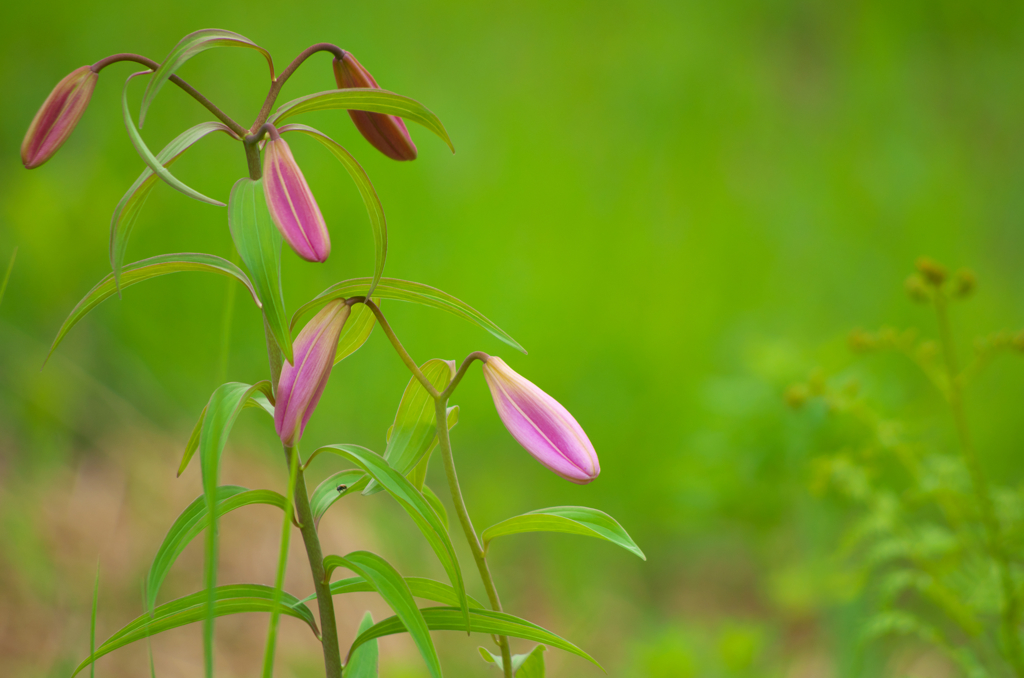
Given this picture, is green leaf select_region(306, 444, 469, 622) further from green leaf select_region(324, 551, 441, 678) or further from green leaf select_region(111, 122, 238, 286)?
green leaf select_region(111, 122, 238, 286)

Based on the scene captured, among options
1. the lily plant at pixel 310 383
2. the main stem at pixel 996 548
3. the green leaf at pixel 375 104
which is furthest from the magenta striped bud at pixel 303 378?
the main stem at pixel 996 548

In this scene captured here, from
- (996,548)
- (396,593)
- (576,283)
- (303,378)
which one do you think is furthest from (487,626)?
(576,283)

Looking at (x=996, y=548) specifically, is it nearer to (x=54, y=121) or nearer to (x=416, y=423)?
(x=416, y=423)

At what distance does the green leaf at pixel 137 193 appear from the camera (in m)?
0.31

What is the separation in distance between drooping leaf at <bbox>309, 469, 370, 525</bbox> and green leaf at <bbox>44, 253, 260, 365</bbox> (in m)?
0.11

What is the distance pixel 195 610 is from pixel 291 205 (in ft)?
0.68

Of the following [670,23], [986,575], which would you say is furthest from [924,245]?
[986,575]

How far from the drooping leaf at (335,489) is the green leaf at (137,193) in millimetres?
153

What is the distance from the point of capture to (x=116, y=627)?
41.4 inches

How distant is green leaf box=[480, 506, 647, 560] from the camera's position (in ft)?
1.13

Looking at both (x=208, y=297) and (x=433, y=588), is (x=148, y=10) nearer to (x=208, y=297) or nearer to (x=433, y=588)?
(x=208, y=297)

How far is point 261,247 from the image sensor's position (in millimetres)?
307

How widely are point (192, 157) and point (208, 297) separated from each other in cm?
51

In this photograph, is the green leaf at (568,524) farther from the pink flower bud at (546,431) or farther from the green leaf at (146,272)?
the green leaf at (146,272)
